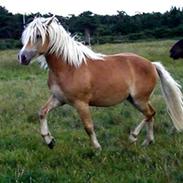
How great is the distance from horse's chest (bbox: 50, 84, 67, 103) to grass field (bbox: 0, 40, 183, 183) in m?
0.75

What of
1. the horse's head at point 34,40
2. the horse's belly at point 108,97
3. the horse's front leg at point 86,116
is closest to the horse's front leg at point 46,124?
the horse's front leg at point 86,116

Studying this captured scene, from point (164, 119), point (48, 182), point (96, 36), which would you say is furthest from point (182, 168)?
point (96, 36)

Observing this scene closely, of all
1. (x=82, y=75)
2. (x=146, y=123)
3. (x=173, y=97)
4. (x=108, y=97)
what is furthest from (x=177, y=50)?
(x=82, y=75)

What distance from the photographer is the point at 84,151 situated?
292 inches

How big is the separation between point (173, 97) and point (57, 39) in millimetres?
2425

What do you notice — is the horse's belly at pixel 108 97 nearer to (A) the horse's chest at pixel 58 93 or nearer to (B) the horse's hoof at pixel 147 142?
(A) the horse's chest at pixel 58 93

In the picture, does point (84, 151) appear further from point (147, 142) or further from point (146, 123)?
point (146, 123)

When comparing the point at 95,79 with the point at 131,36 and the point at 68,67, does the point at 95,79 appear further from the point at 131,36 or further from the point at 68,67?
the point at 131,36

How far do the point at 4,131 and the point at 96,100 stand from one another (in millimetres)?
2038

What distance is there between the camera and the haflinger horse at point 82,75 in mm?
7508

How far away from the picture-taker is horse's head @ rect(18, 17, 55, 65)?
24.2 ft

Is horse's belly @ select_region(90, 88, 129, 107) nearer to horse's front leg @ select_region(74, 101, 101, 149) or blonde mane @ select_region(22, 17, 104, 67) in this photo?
horse's front leg @ select_region(74, 101, 101, 149)

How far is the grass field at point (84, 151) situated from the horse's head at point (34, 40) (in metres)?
1.40

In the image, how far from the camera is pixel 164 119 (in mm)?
10062
